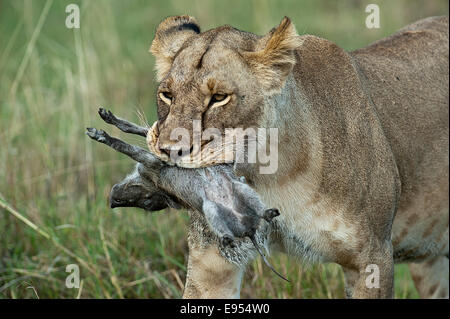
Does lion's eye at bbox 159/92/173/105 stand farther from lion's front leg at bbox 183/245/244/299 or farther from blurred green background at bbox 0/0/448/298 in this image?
lion's front leg at bbox 183/245/244/299

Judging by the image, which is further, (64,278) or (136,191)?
(64,278)

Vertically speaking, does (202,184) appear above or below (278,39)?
below

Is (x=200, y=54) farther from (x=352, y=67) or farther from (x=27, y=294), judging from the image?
(x=27, y=294)

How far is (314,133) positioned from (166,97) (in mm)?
687

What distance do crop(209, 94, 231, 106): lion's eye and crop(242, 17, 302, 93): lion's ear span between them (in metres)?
0.20

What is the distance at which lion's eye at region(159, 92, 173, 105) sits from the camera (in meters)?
3.07

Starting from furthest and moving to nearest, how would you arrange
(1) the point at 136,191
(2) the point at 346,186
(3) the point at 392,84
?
(3) the point at 392,84, (2) the point at 346,186, (1) the point at 136,191

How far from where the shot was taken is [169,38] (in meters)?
3.48


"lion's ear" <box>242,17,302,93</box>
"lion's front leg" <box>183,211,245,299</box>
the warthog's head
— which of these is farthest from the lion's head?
"lion's front leg" <box>183,211,245,299</box>

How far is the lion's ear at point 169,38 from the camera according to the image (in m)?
3.39

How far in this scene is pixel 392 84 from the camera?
410cm

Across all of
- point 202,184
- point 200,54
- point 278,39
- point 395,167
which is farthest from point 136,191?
point 395,167

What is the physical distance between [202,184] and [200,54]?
0.57 metres

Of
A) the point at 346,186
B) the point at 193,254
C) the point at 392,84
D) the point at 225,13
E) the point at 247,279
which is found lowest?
the point at 247,279
